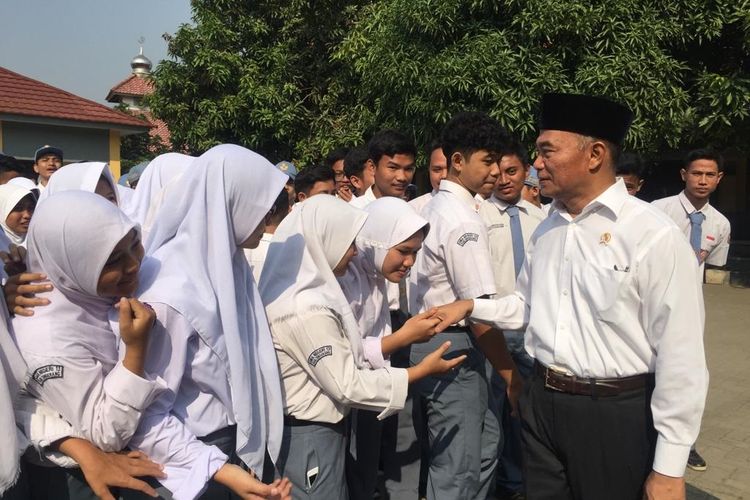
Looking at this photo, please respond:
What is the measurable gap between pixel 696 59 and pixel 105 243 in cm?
1030

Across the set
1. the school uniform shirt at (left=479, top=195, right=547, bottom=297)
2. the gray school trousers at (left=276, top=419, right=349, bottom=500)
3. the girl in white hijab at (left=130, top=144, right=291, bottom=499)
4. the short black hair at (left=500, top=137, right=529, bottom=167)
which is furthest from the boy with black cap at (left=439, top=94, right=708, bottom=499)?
the school uniform shirt at (left=479, top=195, right=547, bottom=297)

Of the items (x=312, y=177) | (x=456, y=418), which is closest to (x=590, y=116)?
(x=456, y=418)

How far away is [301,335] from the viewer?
216cm

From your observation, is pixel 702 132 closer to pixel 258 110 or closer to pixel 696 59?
pixel 696 59

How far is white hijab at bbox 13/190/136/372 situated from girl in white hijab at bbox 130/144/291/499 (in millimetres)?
167

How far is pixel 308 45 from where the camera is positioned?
13969 mm

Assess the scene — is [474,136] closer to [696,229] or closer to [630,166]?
[630,166]

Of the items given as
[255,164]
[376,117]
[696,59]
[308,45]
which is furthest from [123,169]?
[255,164]

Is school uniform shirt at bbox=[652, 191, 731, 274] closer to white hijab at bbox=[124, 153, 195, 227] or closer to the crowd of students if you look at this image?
the crowd of students

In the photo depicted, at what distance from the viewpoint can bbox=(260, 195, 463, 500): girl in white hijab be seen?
2.17m

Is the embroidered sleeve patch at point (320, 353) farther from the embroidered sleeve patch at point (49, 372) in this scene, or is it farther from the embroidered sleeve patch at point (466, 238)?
the embroidered sleeve patch at point (466, 238)

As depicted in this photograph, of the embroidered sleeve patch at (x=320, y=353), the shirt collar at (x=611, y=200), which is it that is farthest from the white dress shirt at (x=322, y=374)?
the shirt collar at (x=611, y=200)

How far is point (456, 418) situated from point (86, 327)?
1.79 meters

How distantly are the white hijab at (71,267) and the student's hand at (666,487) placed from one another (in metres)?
1.70
